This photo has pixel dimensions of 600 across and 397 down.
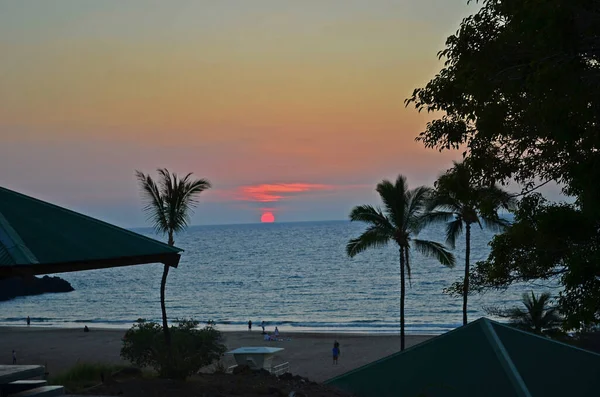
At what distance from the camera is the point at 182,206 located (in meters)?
24.6

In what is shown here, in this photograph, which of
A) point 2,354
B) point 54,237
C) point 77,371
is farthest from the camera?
point 2,354

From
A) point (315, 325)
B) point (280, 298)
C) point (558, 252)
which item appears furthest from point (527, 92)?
point (280, 298)

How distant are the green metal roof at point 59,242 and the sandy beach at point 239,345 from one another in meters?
24.3

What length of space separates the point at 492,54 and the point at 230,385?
6.72m

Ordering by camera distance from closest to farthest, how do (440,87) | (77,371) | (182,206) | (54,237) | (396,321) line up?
(54,237) < (440,87) < (77,371) < (182,206) < (396,321)

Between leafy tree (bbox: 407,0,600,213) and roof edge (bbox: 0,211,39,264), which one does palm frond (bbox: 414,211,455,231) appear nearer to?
leafy tree (bbox: 407,0,600,213)

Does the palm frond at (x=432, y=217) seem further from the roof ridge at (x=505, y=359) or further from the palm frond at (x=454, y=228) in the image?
the roof ridge at (x=505, y=359)

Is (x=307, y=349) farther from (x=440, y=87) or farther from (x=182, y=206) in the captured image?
(x=440, y=87)

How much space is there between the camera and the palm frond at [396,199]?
29.9 metres

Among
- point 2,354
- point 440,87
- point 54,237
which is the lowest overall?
point 2,354

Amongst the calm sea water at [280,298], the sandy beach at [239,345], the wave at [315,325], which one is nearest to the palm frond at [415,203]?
the sandy beach at [239,345]

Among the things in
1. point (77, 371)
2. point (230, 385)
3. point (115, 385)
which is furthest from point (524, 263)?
point (77, 371)

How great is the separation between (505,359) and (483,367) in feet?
0.99

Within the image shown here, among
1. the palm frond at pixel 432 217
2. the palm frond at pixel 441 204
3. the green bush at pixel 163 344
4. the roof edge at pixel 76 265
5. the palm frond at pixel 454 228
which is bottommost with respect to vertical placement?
the green bush at pixel 163 344
